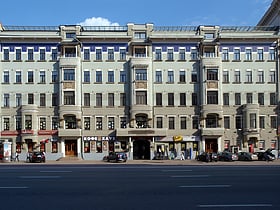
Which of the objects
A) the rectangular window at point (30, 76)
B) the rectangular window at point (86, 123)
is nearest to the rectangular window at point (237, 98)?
the rectangular window at point (86, 123)

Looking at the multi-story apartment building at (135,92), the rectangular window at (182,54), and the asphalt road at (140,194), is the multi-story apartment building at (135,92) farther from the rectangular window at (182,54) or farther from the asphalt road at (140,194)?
the asphalt road at (140,194)

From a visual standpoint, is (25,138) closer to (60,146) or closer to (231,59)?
(60,146)

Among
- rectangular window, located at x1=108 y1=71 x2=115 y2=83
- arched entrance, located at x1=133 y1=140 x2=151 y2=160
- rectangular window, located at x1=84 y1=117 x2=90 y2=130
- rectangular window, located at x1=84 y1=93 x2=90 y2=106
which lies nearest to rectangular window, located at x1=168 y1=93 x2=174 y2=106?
arched entrance, located at x1=133 y1=140 x2=151 y2=160

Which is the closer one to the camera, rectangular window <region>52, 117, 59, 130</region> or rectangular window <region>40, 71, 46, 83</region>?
rectangular window <region>52, 117, 59, 130</region>

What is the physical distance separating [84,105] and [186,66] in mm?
13965

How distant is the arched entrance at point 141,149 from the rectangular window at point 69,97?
9.34 meters

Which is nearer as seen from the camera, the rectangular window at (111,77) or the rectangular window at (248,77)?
the rectangular window at (111,77)

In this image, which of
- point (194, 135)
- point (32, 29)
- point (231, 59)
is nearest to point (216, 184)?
point (194, 135)

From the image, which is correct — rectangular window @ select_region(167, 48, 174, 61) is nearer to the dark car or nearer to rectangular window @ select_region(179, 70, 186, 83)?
rectangular window @ select_region(179, 70, 186, 83)

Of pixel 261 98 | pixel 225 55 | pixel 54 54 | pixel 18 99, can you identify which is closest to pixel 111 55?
pixel 54 54

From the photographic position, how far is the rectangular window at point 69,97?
4953cm

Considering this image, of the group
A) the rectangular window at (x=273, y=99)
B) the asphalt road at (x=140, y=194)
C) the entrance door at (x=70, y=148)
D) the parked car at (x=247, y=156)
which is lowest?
the parked car at (x=247, y=156)

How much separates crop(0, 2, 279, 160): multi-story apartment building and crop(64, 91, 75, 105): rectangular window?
13 centimetres

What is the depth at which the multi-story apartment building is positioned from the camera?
49.5 meters
